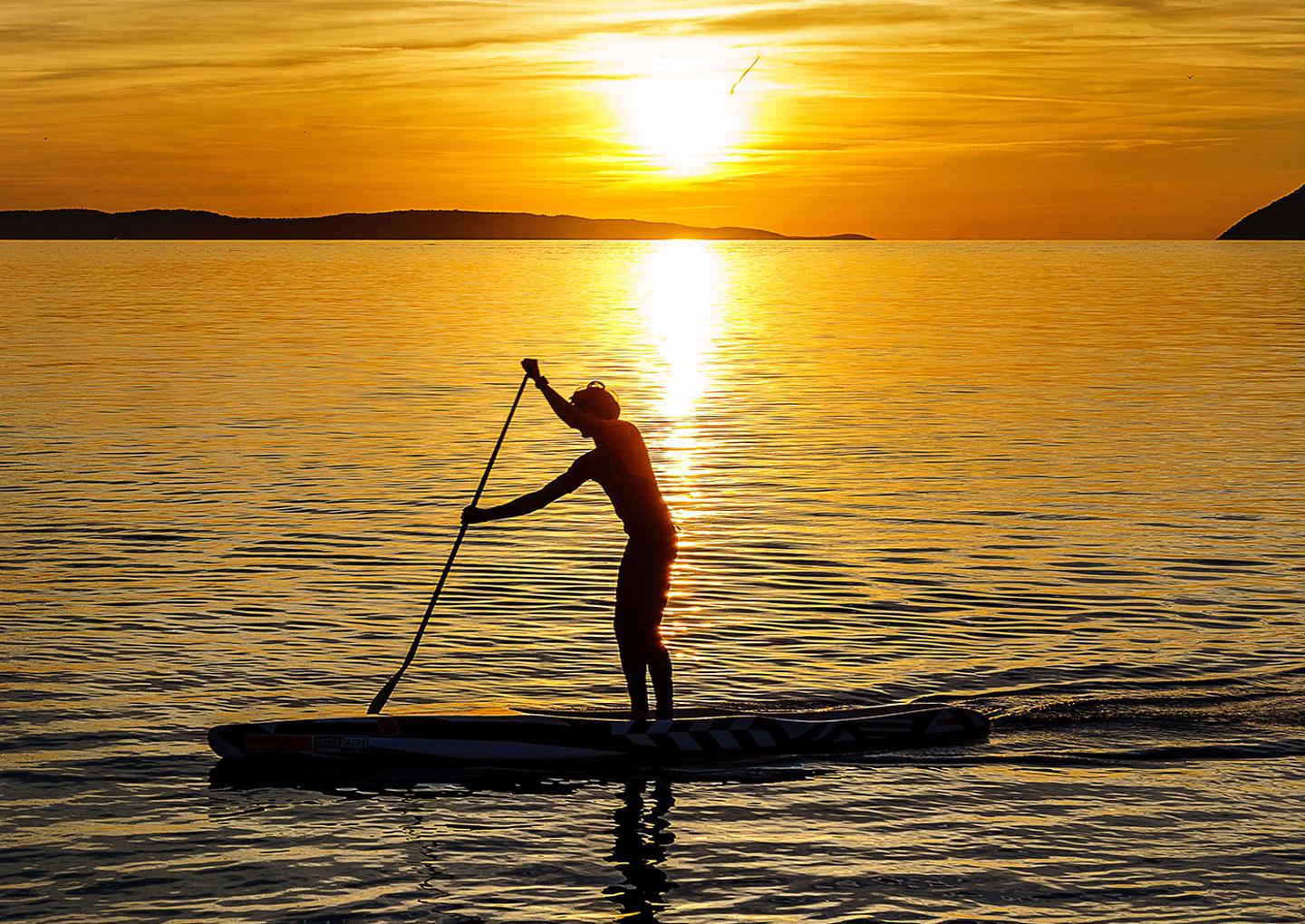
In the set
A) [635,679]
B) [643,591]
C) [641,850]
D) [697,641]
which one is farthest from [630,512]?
[697,641]

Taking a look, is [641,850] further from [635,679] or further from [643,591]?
[643,591]

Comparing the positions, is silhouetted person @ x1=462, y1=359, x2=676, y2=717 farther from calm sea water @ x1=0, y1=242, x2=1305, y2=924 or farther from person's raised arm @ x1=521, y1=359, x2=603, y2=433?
calm sea water @ x1=0, y1=242, x2=1305, y2=924

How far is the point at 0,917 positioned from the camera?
10977mm

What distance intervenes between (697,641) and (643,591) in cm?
458

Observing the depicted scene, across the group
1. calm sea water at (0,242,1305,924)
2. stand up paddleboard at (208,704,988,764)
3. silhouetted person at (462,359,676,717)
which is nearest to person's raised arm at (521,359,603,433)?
silhouetted person at (462,359,676,717)

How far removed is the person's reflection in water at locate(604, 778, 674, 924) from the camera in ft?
37.1

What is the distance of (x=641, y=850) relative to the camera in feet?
40.4

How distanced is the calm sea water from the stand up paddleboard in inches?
10.2

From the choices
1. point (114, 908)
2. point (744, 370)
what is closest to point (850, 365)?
point (744, 370)

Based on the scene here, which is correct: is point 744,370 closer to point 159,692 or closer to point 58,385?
point 58,385

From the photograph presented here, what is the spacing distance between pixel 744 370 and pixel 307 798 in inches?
1744

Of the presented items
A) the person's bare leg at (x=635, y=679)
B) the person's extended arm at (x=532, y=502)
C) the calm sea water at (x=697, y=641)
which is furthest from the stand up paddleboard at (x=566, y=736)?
the person's extended arm at (x=532, y=502)

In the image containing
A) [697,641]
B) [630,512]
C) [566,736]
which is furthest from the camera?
[697,641]

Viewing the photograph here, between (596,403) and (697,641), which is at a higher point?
(596,403)
